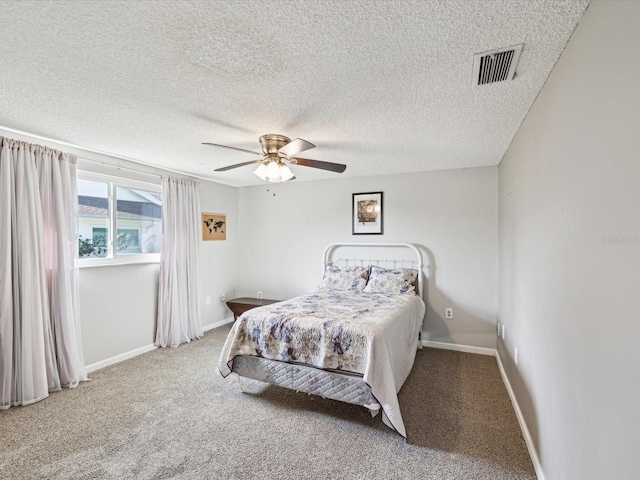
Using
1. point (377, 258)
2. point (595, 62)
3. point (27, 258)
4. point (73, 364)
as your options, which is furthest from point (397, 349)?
point (27, 258)

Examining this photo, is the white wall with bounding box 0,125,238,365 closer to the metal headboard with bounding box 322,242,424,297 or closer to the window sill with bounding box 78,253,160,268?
the window sill with bounding box 78,253,160,268

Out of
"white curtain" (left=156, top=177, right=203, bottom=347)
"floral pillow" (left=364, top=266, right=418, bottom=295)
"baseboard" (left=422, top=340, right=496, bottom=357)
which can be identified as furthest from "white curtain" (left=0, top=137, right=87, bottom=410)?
"baseboard" (left=422, top=340, right=496, bottom=357)

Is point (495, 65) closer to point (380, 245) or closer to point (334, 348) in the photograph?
point (334, 348)

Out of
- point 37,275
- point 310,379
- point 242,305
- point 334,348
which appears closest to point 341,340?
point 334,348

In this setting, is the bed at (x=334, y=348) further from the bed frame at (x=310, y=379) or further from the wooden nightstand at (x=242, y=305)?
the wooden nightstand at (x=242, y=305)

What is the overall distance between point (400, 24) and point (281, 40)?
537 mm

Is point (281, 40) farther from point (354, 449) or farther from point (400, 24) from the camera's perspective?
point (354, 449)

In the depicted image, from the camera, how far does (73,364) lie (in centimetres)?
296

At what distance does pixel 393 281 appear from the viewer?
3.90 metres

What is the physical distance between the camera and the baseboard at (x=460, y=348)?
12.4 feet

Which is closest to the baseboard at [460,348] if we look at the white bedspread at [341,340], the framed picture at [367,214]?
the white bedspread at [341,340]

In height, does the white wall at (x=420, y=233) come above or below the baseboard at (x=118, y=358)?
above

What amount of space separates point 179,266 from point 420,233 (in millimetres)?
3260

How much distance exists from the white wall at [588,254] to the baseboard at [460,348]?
1849 mm
